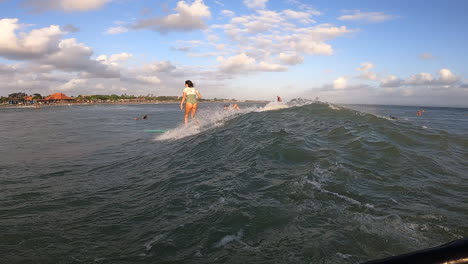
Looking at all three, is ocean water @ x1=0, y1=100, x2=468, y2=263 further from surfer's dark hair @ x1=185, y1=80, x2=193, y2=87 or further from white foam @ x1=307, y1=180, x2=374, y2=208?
surfer's dark hair @ x1=185, y1=80, x2=193, y2=87

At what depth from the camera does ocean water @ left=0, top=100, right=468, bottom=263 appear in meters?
3.53

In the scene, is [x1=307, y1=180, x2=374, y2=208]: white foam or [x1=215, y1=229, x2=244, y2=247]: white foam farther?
[x1=307, y1=180, x2=374, y2=208]: white foam

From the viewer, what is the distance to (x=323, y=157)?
24.1 feet

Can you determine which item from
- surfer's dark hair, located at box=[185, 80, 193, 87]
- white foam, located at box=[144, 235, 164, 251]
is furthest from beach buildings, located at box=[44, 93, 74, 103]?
white foam, located at box=[144, 235, 164, 251]

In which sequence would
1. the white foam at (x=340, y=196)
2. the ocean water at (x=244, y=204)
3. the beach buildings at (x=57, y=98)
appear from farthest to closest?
the beach buildings at (x=57, y=98)
the white foam at (x=340, y=196)
the ocean water at (x=244, y=204)

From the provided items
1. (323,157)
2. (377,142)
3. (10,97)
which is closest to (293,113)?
(377,142)

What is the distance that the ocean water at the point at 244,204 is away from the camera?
3.53m

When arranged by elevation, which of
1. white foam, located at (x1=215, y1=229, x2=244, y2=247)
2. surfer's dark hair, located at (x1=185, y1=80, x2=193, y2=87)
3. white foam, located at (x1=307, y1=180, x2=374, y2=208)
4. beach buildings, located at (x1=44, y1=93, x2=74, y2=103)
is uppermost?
beach buildings, located at (x1=44, y1=93, x2=74, y2=103)

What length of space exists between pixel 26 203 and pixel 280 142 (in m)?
6.41

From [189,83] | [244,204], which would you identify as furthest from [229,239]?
[189,83]

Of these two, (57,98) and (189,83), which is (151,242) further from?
(57,98)

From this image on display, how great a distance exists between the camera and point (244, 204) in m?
4.64

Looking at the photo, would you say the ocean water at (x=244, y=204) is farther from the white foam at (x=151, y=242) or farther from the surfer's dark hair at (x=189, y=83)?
the surfer's dark hair at (x=189, y=83)

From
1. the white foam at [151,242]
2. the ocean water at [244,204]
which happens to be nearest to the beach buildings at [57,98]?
the ocean water at [244,204]
